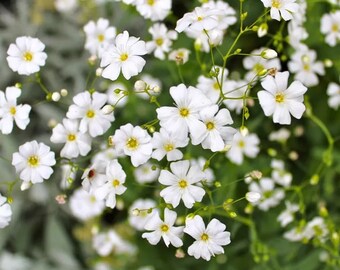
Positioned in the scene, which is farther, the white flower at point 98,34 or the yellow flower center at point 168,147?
the white flower at point 98,34

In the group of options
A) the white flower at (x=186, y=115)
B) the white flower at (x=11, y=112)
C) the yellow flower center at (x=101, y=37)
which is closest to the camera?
the white flower at (x=186, y=115)

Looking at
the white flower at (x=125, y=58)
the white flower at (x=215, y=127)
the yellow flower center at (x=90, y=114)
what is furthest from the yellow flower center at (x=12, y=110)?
the white flower at (x=215, y=127)

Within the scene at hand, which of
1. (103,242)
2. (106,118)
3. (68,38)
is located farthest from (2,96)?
(68,38)

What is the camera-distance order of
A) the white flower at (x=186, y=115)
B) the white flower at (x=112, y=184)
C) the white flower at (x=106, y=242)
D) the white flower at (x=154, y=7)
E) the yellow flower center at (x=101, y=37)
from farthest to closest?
the white flower at (x=106, y=242) → the yellow flower center at (x=101, y=37) → the white flower at (x=154, y=7) → the white flower at (x=112, y=184) → the white flower at (x=186, y=115)

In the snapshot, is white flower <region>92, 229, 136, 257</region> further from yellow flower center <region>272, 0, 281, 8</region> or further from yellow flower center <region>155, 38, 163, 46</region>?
yellow flower center <region>272, 0, 281, 8</region>

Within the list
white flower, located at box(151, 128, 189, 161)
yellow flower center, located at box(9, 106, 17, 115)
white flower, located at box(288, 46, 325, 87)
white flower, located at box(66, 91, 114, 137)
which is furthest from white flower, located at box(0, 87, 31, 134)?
white flower, located at box(288, 46, 325, 87)

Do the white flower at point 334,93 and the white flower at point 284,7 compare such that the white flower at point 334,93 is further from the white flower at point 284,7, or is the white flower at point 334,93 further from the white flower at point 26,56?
the white flower at point 26,56

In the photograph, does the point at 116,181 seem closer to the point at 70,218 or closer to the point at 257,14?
the point at 257,14
